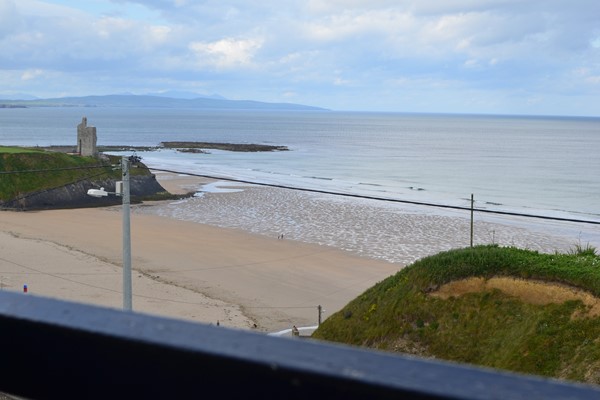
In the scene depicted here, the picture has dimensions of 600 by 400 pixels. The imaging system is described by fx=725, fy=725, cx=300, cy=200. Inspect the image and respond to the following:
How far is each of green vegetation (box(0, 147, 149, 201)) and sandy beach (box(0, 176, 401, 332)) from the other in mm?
6834

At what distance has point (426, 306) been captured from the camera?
51.2 feet

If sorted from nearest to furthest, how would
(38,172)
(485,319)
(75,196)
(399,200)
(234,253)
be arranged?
(485,319) < (234,253) < (399,200) < (75,196) < (38,172)

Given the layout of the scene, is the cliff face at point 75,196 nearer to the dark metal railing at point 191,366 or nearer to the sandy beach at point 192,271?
the sandy beach at point 192,271

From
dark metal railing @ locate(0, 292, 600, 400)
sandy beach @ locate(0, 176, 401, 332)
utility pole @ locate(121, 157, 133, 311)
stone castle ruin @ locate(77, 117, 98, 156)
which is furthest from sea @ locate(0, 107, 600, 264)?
dark metal railing @ locate(0, 292, 600, 400)

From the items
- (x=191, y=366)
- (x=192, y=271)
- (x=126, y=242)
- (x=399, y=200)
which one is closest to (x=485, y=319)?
(x=126, y=242)

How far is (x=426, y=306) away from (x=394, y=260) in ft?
57.3

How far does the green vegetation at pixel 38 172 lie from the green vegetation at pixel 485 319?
3581cm

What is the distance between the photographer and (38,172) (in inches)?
2032

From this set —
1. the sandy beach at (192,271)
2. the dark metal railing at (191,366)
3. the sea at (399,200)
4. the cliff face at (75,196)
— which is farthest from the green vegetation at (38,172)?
the dark metal railing at (191,366)

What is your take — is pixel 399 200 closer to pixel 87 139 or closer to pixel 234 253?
pixel 234 253

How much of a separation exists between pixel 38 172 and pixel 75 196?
3.37m

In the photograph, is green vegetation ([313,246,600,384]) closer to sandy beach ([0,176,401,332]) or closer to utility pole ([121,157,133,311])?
utility pole ([121,157,133,311])

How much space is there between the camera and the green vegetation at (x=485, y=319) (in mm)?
12938

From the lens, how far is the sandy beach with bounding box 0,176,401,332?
24.9 metres
